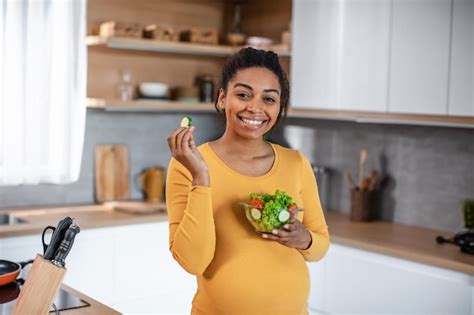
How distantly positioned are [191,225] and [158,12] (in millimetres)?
2969

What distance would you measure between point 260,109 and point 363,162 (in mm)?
2258

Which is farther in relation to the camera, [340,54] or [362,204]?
[362,204]

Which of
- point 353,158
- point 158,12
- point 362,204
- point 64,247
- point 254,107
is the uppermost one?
point 158,12

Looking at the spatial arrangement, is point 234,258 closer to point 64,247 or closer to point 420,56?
point 64,247

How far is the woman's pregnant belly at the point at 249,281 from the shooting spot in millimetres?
1824

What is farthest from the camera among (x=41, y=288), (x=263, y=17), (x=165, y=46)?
(x=263, y=17)

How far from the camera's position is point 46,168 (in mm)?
4012

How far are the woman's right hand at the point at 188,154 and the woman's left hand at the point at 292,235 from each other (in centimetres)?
22

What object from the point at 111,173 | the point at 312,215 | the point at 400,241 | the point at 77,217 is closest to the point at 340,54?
the point at 400,241

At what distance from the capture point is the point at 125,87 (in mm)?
4242

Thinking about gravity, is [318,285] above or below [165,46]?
below

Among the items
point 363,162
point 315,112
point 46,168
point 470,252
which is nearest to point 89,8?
point 46,168

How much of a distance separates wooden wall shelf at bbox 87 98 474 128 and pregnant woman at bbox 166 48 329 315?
1653 millimetres

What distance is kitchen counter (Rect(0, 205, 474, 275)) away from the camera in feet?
10.4
